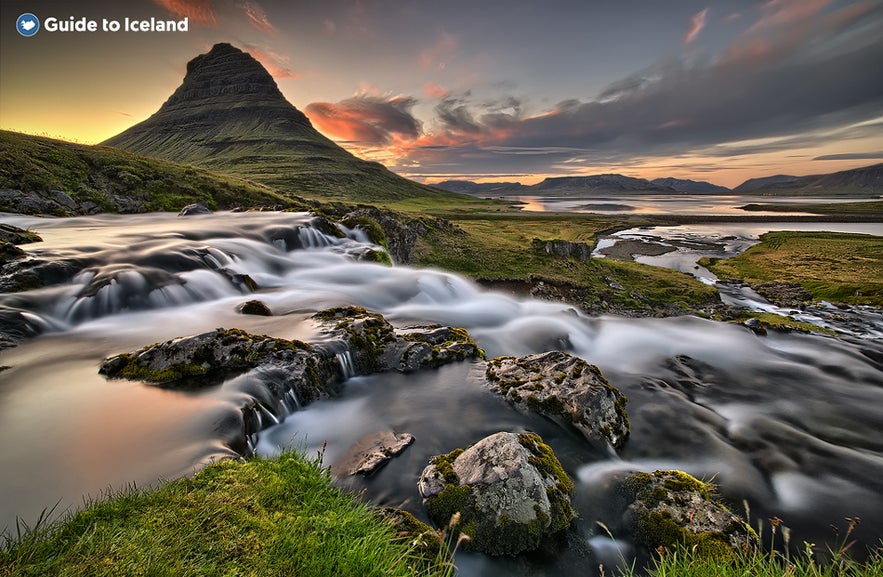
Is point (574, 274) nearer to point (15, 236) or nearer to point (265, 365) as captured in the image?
point (265, 365)

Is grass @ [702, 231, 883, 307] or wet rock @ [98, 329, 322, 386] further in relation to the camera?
grass @ [702, 231, 883, 307]

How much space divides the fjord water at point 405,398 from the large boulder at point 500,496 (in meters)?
0.39

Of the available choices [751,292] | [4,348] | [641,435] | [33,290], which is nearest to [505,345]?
[641,435]

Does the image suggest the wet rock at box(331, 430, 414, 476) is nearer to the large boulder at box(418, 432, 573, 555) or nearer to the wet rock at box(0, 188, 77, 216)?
the large boulder at box(418, 432, 573, 555)

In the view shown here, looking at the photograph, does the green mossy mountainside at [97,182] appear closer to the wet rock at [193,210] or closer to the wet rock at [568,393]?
the wet rock at [193,210]

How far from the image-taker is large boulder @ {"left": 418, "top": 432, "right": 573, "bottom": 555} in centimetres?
701

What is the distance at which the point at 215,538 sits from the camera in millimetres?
4434

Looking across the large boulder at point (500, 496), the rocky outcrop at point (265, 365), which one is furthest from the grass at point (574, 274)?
the large boulder at point (500, 496)

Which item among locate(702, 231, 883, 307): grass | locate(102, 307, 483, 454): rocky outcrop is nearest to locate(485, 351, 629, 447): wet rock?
locate(102, 307, 483, 454): rocky outcrop

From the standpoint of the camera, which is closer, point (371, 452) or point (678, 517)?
point (678, 517)

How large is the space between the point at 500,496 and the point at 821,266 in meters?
80.7

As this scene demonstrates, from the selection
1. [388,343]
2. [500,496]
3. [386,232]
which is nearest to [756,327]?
[388,343]

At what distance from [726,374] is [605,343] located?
226 inches

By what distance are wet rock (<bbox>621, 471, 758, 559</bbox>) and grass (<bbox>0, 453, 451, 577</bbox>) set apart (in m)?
5.23
